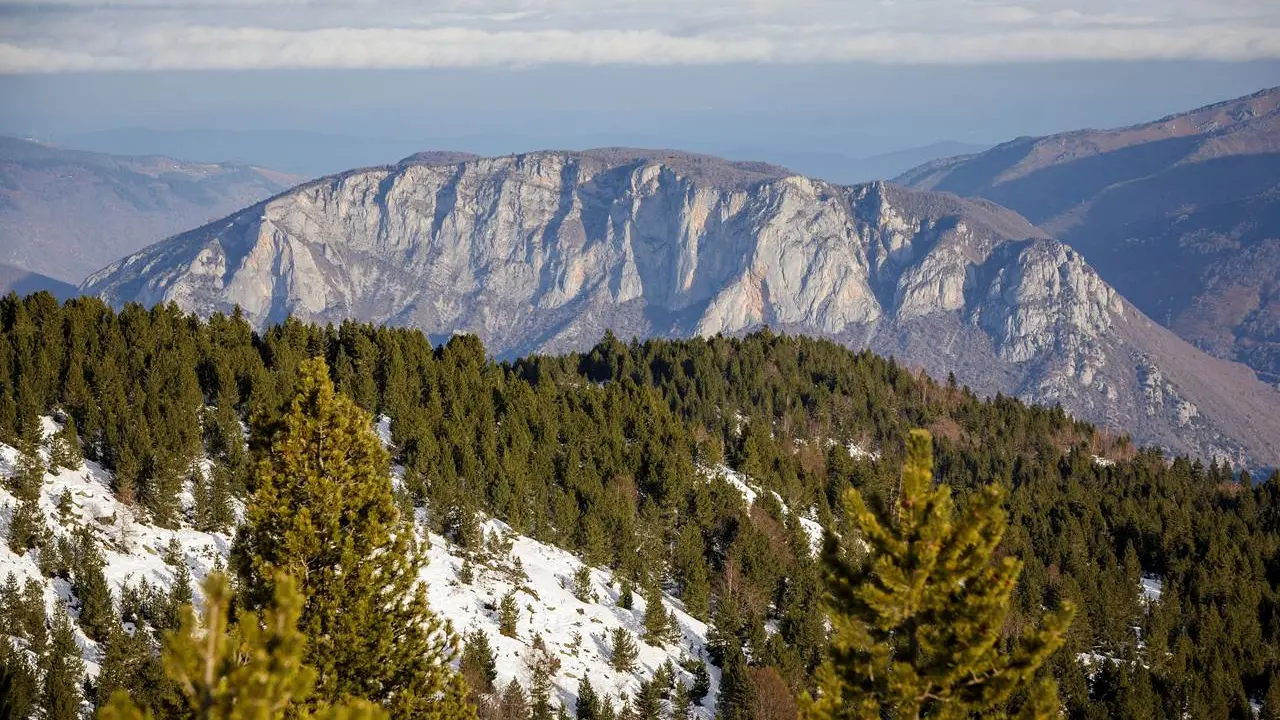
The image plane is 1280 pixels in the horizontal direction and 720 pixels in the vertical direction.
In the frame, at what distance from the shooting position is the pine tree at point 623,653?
60.4 meters

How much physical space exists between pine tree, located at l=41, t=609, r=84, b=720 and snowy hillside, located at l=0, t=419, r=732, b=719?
221 cm

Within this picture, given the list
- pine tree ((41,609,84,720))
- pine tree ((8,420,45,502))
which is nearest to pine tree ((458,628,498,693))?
pine tree ((41,609,84,720))

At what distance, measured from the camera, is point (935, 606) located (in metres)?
19.6

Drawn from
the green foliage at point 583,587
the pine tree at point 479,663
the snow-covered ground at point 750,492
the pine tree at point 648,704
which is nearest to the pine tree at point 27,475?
the pine tree at point 479,663

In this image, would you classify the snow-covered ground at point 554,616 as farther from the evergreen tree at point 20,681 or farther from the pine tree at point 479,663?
the evergreen tree at point 20,681

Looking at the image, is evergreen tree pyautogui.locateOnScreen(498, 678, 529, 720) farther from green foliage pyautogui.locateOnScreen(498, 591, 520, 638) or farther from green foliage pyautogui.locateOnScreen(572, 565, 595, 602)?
green foliage pyautogui.locateOnScreen(572, 565, 595, 602)

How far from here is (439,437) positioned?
85.5m

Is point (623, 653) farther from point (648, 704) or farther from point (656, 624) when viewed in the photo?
point (648, 704)

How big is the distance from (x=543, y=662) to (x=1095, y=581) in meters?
72.2

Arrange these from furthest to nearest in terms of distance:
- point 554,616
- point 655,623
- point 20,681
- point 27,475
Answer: point 655,623
point 554,616
point 27,475
point 20,681

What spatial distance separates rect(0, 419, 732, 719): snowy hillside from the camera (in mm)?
49719

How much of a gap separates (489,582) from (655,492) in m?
35.2

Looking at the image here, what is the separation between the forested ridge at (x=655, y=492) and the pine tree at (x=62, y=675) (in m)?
2.56

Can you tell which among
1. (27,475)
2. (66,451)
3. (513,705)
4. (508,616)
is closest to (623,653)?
(508,616)
